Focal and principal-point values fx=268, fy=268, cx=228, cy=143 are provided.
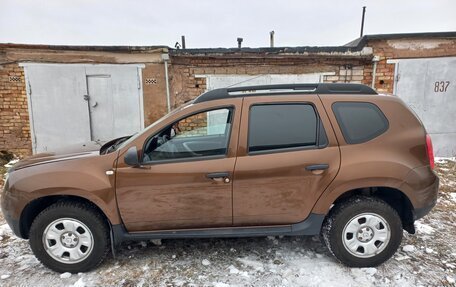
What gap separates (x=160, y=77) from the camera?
21.5 feet

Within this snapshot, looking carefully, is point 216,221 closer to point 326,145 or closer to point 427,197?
point 326,145

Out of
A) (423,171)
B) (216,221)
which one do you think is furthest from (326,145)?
(216,221)

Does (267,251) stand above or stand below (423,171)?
below

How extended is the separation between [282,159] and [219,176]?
23.3 inches

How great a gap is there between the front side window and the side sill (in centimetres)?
72

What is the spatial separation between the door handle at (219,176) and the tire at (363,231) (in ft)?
3.57

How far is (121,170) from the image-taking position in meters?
2.44

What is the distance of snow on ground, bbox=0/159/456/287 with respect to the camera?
2467 mm

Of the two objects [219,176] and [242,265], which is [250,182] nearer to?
[219,176]

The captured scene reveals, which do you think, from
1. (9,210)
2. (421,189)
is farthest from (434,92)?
(9,210)

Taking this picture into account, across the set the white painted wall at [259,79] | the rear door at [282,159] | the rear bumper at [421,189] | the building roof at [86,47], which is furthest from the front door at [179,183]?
the building roof at [86,47]

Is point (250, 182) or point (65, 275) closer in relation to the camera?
point (250, 182)

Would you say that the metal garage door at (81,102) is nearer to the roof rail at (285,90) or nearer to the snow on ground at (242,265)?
the snow on ground at (242,265)

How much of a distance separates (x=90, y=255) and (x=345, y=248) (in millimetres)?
2430
